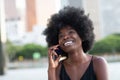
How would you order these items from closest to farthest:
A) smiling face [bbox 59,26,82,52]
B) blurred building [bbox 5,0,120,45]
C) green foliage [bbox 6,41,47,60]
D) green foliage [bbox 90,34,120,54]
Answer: smiling face [bbox 59,26,82,52] → green foliage [bbox 90,34,120,54] → green foliage [bbox 6,41,47,60] → blurred building [bbox 5,0,120,45]

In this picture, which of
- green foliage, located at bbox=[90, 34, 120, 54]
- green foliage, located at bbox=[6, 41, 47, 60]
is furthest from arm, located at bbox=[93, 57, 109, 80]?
green foliage, located at bbox=[6, 41, 47, 60]

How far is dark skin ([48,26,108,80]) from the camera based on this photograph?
221 cm

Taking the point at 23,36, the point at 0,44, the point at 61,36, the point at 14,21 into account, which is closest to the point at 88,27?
the point at 61,36

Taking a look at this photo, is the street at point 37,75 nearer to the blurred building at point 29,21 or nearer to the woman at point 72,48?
the blurred building at point 29,21

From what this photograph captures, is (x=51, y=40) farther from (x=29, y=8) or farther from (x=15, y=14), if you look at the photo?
(x=15, y=14)

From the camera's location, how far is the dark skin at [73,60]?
2.21 meters

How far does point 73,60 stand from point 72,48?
0.35ft

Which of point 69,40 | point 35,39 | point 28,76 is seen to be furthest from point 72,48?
point 35,39

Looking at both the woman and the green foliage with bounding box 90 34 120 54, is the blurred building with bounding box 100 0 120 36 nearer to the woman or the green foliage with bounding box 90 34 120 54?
the green foliage with bounding box 90 34 120 54

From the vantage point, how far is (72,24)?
2.26 m

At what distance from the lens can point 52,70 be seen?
2.28 meters

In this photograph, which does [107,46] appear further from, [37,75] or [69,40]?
[69,40]

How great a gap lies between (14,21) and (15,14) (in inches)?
78.8

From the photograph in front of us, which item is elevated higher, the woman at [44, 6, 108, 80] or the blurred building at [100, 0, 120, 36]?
the woman at [44, 6, 108, 80]
